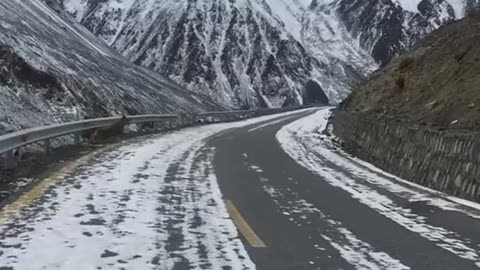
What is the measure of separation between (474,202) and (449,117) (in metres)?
3.66

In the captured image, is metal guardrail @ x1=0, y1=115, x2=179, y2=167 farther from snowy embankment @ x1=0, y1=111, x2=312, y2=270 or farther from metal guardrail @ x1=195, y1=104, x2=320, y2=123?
metal guardrail @ x1=195, y1=104, x2=320, y2=123

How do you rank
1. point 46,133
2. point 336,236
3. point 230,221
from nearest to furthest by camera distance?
point 336,236
point 230,221
point 46,133

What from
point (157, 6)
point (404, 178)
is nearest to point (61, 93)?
point (404, 178)

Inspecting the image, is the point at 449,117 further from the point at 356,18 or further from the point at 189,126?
the point at 356,18

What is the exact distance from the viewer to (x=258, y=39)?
112 metres

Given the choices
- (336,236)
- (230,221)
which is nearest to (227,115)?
(230,221)

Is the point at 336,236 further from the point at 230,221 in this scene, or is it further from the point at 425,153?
the point at 425,153

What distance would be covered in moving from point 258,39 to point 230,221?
106183 mm

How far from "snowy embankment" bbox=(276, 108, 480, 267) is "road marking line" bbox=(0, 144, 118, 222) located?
4281 mm

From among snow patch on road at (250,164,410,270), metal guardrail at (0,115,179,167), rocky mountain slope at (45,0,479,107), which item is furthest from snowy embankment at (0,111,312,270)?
rocky mountain slope at (45,0,479,107)

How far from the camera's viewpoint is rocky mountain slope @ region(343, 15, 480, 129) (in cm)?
1320

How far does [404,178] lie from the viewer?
12750 mm

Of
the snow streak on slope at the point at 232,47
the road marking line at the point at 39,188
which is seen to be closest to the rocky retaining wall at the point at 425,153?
the road marking line at the point at 39,188

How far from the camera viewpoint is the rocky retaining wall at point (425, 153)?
10.3m
